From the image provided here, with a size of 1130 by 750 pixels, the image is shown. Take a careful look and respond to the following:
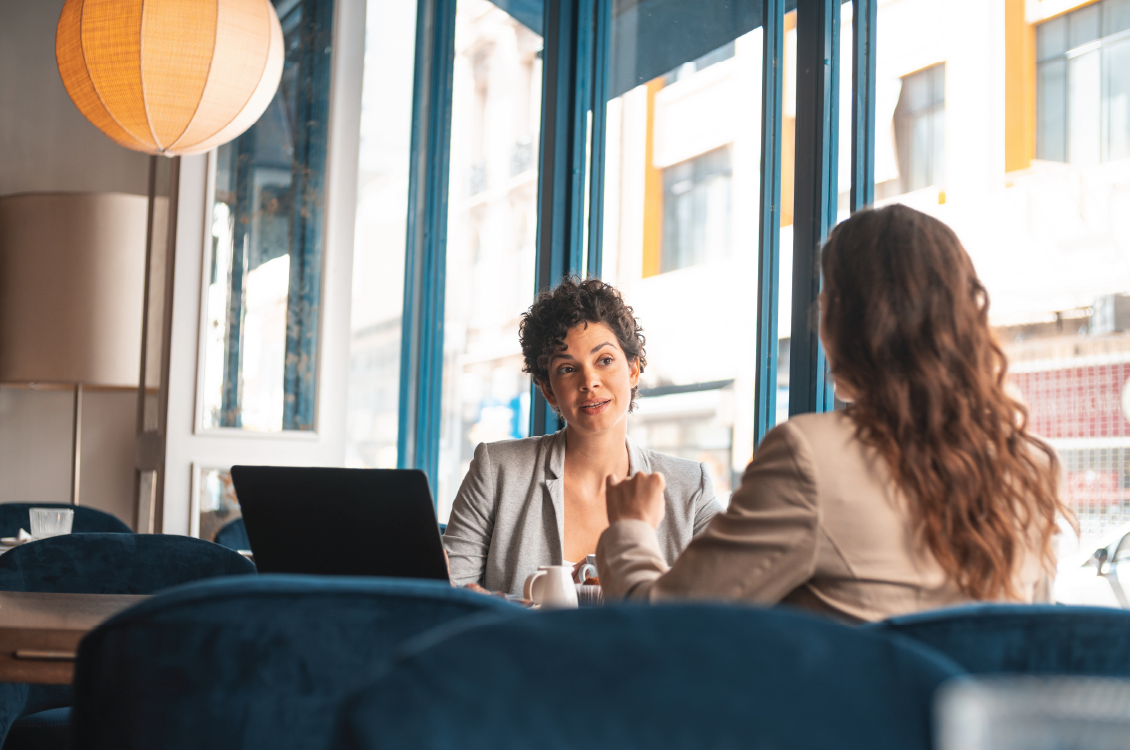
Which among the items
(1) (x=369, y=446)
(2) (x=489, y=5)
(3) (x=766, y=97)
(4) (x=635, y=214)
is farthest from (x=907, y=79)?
(1) (x=369, y=446)

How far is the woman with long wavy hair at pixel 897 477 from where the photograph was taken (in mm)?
1049

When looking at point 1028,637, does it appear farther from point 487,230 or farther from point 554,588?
point 487,230

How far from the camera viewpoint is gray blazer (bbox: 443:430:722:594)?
2045 millimetres

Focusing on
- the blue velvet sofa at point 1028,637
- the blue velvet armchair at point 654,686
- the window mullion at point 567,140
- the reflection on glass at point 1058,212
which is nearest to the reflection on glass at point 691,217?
the window mullion at point 567,140

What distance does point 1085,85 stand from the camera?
1.62 meters

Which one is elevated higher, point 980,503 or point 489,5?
point 489,5

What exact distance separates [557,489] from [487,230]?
7.41 ft

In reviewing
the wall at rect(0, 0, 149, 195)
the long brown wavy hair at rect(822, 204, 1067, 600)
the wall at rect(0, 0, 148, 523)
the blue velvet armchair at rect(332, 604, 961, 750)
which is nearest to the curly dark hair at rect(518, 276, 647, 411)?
the long brown wavy hair at rect(822, 204, 1067, 600)

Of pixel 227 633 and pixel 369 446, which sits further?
pixel 369 446

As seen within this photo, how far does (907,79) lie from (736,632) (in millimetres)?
1784

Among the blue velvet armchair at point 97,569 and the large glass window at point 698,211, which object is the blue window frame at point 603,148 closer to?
the large glass window at point 698,211

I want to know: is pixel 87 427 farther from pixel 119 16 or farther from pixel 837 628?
pixel 837 628

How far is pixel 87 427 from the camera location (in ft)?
15.1

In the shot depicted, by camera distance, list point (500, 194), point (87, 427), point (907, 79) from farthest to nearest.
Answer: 1. point (87, 427)
2. point (500, 194)
3. point (907, 79)
